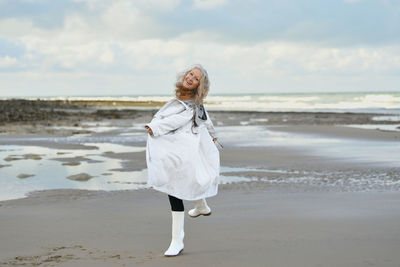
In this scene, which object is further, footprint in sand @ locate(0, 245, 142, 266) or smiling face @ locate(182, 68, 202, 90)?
smiling face @ locate(182, 68, 202, 90)

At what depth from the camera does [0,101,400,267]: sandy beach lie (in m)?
4.81

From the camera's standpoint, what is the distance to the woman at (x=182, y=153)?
475cm

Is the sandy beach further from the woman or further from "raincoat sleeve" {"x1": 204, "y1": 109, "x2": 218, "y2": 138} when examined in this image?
"raincoat sleeve" {"x1": 204, "y1": 109, "x2": 218, "y2": 138}

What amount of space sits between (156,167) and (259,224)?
1861mm

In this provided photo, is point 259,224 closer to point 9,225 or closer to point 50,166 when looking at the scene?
point 9,225

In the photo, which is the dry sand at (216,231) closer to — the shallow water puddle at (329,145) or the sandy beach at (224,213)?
the sandy beach at (224,213)

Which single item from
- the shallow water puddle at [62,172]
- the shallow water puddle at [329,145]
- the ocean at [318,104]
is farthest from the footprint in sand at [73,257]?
the ocean at [318,104]

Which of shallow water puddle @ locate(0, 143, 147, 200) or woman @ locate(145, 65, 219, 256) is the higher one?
woman @ locate(145, 65, 219, 256)

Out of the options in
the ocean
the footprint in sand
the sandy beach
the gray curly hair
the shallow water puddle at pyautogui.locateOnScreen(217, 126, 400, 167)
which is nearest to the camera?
the footprint in sand

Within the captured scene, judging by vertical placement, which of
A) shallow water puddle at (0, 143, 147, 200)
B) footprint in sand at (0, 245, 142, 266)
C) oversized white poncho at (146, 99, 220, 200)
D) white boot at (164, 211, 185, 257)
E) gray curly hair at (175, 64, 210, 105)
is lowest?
shallow water puddle at (0, 143, 147, 200)

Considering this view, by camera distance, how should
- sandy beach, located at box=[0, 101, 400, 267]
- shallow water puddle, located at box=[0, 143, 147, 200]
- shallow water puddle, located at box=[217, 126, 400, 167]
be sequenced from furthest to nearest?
shallow water puddle, located at box=[217, 126, 400, 167] → shallow water puddle, located at box=[0, 143, 147, 200] → sandy beach, located at box=[0, 101, 400, 267]

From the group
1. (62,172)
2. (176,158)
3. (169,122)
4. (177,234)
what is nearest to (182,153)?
(176,158)

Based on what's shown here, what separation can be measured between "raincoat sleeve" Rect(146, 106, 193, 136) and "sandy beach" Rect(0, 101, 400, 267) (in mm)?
1177

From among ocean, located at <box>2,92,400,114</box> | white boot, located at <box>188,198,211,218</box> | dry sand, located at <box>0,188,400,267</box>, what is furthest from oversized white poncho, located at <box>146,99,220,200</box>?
ocean, located at <box>2,92,400,114</box>
